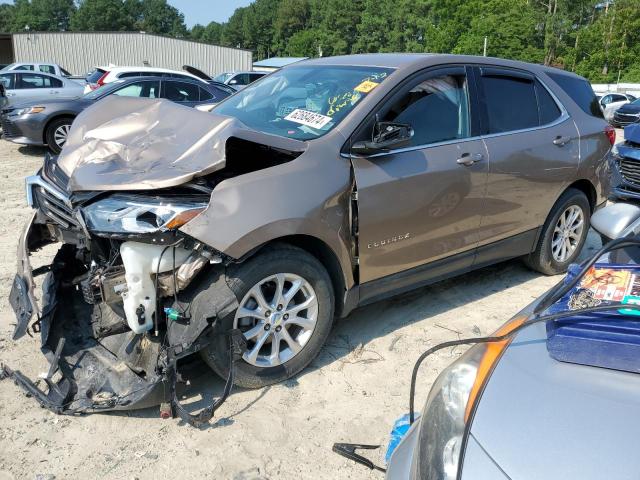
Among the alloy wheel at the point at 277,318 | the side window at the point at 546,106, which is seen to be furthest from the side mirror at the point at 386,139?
the side window at the point at 546,106

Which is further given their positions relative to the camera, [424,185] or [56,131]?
[56,131]

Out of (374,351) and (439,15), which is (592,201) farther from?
(439,15)

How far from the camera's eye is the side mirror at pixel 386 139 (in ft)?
10.7

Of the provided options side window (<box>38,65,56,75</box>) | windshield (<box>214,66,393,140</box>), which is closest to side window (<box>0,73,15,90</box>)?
side window (<box>38,65,56,75</box>)

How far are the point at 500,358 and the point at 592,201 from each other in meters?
3.93

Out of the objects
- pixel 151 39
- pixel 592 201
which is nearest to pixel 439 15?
pixel 151 39

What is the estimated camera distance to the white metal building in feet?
121

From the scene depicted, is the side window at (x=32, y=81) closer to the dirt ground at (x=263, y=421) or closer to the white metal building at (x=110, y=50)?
the dirt ground at (x=263, y=421)

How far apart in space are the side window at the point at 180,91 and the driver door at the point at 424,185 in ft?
27.9

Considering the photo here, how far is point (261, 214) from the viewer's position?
9.61 feet

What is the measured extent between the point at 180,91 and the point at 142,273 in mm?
9547

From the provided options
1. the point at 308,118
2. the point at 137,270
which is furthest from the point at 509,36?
the point at 137,270

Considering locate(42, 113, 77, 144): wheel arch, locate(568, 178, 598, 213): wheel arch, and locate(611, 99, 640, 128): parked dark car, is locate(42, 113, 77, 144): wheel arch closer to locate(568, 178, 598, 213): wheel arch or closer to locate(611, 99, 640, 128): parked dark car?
locate(568, 178, 598, 213): wheel arch

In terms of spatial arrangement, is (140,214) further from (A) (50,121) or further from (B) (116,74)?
(B) (116,74)
